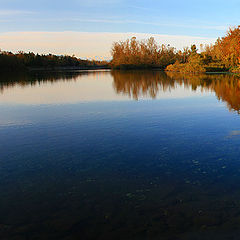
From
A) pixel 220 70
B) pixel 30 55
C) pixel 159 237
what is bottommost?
pixel 159 237

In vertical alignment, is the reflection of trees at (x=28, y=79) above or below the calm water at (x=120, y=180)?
above

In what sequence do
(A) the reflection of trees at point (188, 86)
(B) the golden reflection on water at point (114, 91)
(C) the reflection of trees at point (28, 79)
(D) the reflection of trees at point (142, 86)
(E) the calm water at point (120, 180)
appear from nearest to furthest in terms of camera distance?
1. (E) the calm water at point (120, 180)
2. (A) the reflection of trees at point (188, 86)
3. (B) the golden reflection on water at point (114, 91)
4. (D) the reflection of trees at point (142, 86)
5. (C) the reflection of trees at point (28, 79)

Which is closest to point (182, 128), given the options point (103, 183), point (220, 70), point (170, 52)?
point (103, 183)

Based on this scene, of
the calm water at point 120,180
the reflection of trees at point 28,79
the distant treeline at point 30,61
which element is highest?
the distant treeline at point 30,61

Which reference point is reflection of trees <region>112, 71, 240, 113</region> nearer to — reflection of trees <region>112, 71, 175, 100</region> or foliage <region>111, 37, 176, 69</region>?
reflection of trees <region>112, 71, 175, 100</region>

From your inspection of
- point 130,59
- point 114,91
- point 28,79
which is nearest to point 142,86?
point 114,91

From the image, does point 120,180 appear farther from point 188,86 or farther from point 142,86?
point 188,86

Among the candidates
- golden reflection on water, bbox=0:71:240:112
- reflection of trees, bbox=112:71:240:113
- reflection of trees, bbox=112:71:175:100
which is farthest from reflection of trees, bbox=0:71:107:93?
reflection of trees, bbox=112:71:240:113

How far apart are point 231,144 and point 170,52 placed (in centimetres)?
14359

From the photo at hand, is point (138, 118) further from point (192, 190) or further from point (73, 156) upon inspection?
point (192, 190)

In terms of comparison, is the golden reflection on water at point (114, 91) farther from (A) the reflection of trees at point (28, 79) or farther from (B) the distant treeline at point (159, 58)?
(B) the distant treeline at point (159, 58)

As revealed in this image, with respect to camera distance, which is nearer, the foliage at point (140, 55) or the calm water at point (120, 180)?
the calm water at point (120, 180)

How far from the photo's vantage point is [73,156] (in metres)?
9.30

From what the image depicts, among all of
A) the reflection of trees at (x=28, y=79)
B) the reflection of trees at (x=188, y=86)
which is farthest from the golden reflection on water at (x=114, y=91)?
the reflection of trees at (x=28, y=79)
